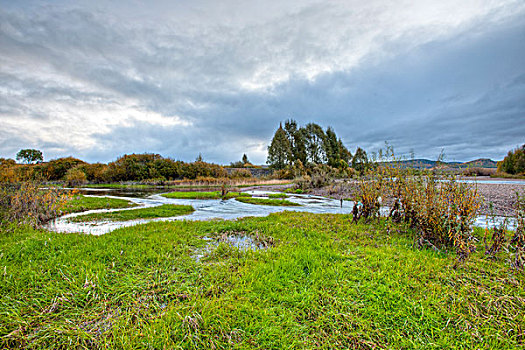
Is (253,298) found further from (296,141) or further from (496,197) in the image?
(296,141)

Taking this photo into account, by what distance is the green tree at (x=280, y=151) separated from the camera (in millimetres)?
44062

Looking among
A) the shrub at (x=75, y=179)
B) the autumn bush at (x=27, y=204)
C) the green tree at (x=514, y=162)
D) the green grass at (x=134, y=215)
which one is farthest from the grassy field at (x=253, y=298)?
the green tree at (x=514, y=162)

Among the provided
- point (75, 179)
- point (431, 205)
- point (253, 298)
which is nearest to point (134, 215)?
point (253, 298)

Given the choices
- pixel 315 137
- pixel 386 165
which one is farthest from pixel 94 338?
pixel 315 137

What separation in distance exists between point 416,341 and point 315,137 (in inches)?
1809

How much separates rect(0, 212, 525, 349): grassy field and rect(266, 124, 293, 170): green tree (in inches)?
1567

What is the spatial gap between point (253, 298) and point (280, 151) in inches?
1656

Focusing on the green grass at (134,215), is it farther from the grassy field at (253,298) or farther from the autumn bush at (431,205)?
the autumn bush at (431,205)

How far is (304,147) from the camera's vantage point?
46156mm

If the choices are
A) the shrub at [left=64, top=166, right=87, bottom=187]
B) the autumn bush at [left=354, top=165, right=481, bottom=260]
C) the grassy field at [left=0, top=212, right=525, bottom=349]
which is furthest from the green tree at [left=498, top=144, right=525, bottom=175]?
the shrub at [left=64, top=166, right=87, bottom=187]

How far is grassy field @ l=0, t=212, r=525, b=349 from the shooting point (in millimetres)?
2326

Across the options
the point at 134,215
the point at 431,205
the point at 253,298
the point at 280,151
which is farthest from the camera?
the point at 280,151

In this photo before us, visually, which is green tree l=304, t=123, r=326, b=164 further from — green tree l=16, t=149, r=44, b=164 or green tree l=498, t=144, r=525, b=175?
green tree l=16, t=149, r=44, b=164

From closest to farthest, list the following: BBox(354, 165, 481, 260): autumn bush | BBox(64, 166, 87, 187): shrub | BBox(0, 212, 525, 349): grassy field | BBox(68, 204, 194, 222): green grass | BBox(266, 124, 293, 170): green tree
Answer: BBox(0, 212, 525, 349): grassy field
BBox(354, 165, 481, 260): autumn bush
BBox(68, 204, 194, 222): green grass
BBox(64, 166, 87, 187): shrub
BBox(266, 124, 293, 170): green tree
